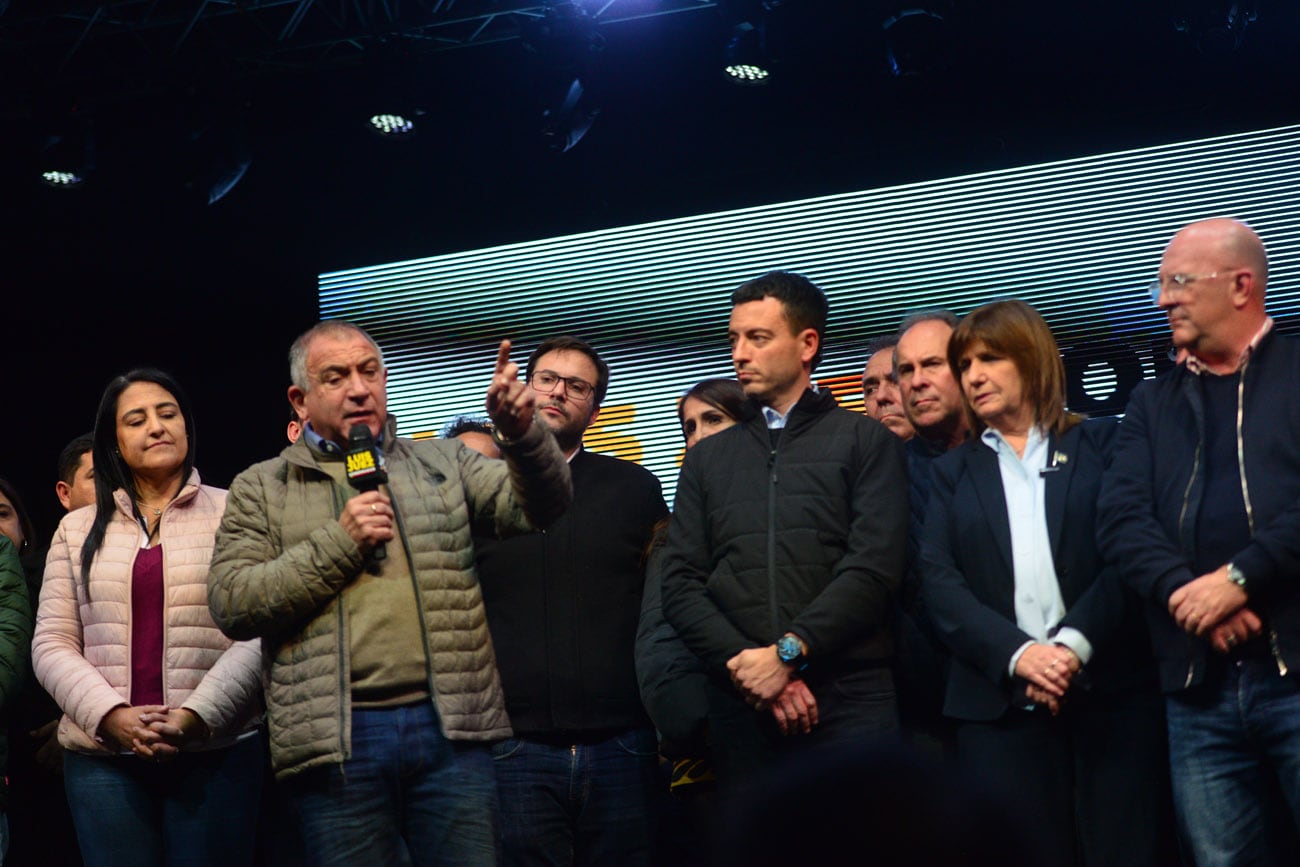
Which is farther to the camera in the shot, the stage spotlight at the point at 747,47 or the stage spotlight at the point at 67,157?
the stage spotlight at the point at 67,157

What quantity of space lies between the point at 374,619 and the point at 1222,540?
173 cm

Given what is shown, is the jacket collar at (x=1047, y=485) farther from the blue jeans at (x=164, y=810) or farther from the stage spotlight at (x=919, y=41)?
the stage spotlight at (x=919, y=41)

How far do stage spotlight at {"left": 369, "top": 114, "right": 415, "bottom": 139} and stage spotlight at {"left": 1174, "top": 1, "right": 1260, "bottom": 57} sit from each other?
9.59 feet

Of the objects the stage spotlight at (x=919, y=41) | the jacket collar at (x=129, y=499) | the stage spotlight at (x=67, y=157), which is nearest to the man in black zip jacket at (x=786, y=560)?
the jacket collar at (x=129, y=499)

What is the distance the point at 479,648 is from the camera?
314 cm

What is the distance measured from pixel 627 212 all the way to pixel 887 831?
17.6ft

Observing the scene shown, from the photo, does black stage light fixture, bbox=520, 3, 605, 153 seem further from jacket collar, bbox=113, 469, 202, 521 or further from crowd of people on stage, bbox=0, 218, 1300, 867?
jacket collar, bbox=113, 469, 202, 521

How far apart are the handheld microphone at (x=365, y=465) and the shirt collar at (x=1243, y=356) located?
1735 mm

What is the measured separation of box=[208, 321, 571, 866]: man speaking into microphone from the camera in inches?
119

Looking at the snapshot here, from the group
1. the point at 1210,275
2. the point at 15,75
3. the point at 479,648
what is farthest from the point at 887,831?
the point at 15,75

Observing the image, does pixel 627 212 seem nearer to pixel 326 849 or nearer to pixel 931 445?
pixel 931 445

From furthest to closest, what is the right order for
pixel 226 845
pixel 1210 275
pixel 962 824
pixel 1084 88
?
pixel 1084 88, pixel 226 845, pixel 1210 275, pixel 962 824

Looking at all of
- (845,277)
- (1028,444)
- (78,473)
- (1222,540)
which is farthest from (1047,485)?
(78,473)

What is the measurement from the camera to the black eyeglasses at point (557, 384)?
4.10 meters
